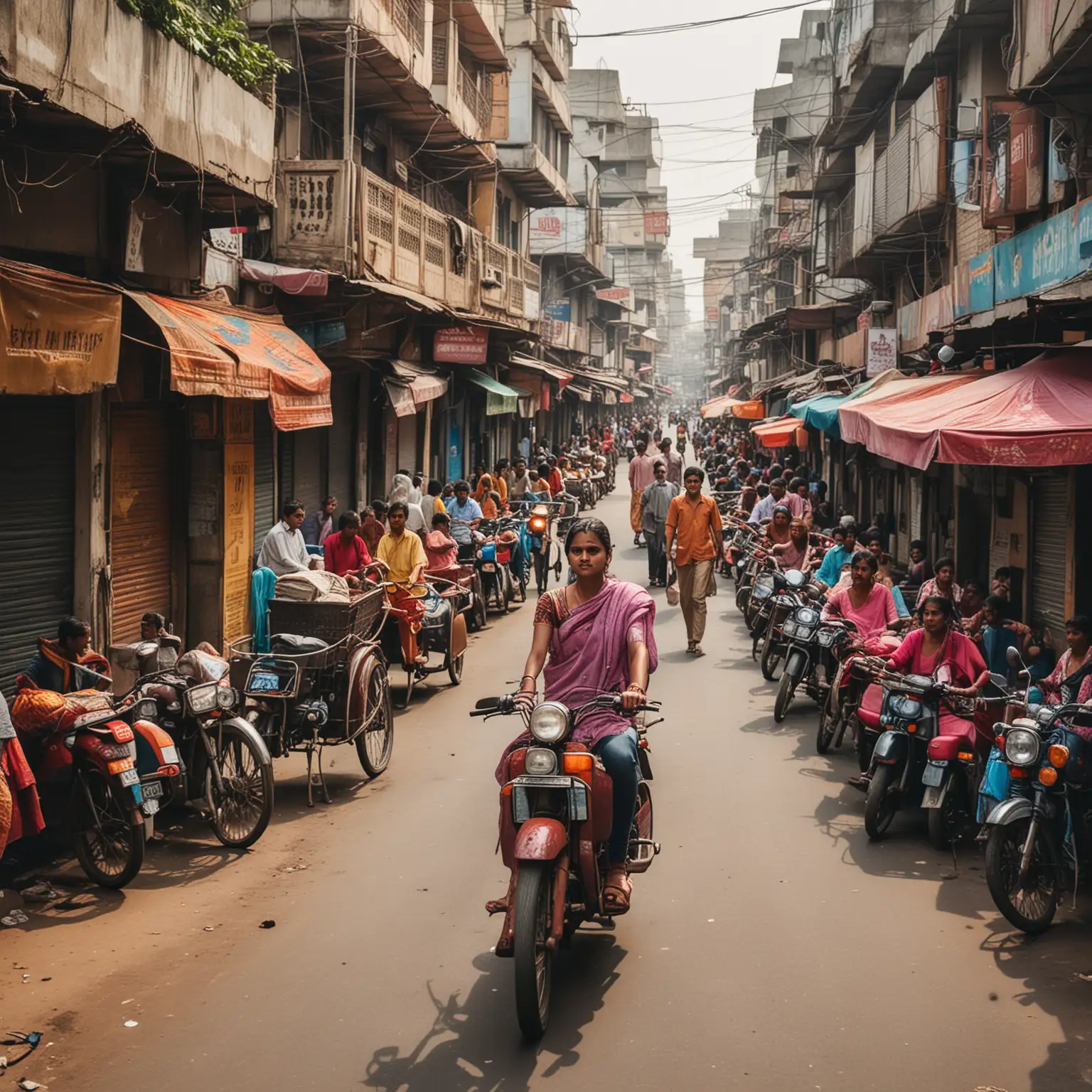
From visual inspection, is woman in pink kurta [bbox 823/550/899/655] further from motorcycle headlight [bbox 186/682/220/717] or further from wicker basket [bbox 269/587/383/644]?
motorcycle headlight [bbox 186/682/220/717]

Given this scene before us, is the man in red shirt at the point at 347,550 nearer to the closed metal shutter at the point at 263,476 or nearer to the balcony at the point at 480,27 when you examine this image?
the closed metal shutter at the point at 263,476

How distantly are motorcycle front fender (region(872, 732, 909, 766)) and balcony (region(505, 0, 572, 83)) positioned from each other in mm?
26955

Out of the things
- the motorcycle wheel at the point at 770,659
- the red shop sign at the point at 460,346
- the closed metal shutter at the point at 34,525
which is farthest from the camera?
the red shop sign at the point at 460,346

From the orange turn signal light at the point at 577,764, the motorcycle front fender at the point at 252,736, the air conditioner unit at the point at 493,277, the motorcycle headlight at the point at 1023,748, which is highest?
the air conditioner unit at the point at 493,277

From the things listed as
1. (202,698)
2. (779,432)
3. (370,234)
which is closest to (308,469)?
(370,234)

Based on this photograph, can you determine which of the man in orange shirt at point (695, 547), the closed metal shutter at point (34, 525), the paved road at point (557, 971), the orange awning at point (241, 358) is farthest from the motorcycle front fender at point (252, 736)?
the man in orange shirt at point (695, 547)

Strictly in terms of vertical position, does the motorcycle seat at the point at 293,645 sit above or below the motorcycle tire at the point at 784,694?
above

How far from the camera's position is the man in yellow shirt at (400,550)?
38.1ft

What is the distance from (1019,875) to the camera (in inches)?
237

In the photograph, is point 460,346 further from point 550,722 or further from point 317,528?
point 550,722

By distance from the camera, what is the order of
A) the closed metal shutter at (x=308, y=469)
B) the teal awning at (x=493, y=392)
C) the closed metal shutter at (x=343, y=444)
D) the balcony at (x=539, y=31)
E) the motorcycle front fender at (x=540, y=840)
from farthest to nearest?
the balcony at (x=539, y=31)
the teal awning at (x=493, y=392)
the closed metal shutter at (x=343, y=444)
the closed metal shutter at (x=308, y=469)
the motorcycle front fender at (x=540, y=840)

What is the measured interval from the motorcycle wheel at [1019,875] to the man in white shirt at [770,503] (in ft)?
35.8

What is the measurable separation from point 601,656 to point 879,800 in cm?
258

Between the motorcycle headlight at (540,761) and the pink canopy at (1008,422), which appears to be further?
the pink canopy at (1008,422)
